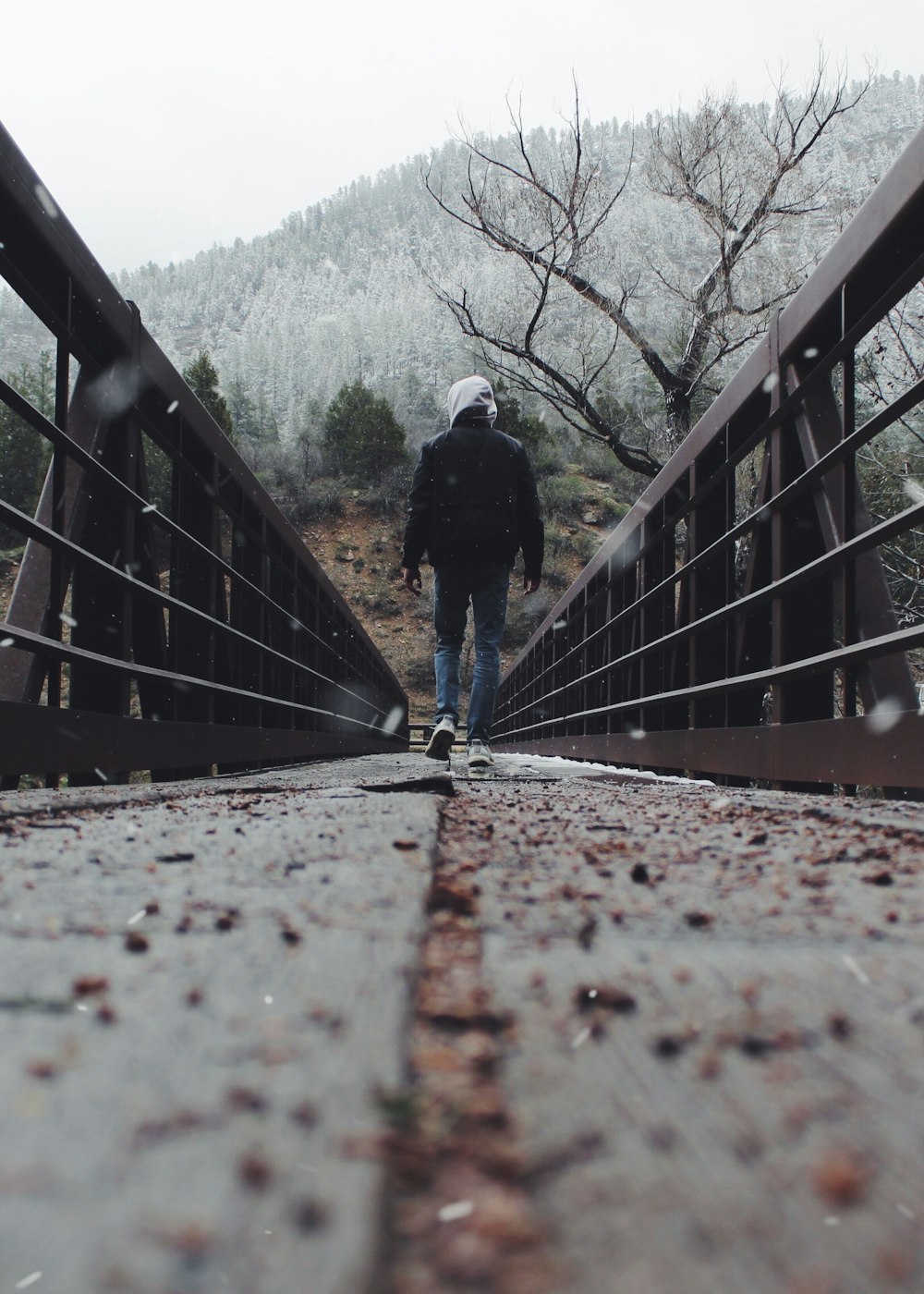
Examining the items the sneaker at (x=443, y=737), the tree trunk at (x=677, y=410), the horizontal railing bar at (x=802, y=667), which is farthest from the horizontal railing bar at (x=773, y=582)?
the tree trunk at (x=677, y=410)

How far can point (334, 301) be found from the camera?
4441 inches

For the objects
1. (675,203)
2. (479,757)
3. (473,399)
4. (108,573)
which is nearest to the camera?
(108,573)

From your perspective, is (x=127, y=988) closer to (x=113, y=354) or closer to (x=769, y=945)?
(x=769, y=945)

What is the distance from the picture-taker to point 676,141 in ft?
49.9

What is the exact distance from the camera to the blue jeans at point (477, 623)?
5.62 meters

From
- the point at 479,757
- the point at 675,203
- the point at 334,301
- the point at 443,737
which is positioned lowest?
the point at 479,757

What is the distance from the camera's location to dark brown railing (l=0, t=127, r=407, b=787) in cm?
273

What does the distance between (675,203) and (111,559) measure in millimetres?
15177

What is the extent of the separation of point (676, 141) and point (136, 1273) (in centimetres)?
1732

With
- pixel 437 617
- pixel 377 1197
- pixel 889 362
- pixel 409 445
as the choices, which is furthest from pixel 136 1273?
pixel 409 445

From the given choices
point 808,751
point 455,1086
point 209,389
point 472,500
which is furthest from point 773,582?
point 209,389

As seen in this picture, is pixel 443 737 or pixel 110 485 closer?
pixel 110 485

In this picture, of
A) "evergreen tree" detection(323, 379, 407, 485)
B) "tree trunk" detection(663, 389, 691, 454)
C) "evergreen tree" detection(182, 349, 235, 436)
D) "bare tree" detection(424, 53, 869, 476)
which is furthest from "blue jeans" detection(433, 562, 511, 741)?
"evergreen tree" detection(323, 379, 407, 485)

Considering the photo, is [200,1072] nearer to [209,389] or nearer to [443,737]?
[443,737]
